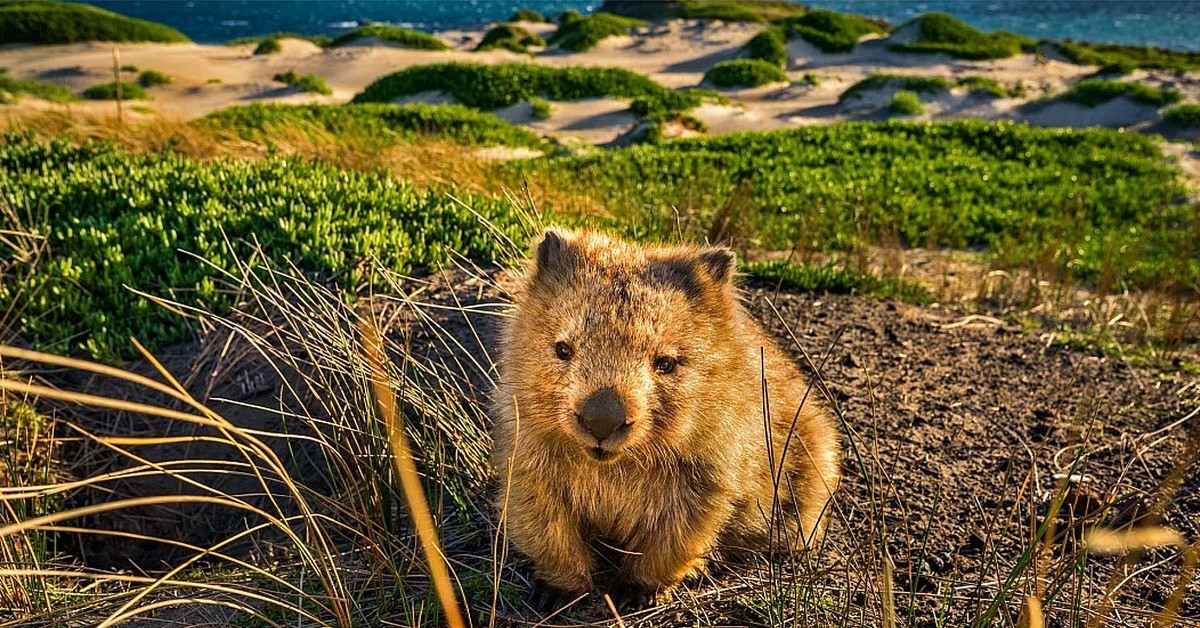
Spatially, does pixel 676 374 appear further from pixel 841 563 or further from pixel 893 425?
pixel 893 425

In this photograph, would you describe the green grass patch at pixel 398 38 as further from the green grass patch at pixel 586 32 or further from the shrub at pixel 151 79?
the shrub at pixel 151 79

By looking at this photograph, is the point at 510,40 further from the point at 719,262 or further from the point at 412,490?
the point at 412,490

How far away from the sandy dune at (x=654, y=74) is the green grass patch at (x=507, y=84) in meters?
0.60

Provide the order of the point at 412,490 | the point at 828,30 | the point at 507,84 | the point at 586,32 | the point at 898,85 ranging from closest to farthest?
the point at 412,490, the point at 507,84, the point at 898,85, the point at 828,30, the point at 586,32

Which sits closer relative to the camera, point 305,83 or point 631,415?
point 631,415

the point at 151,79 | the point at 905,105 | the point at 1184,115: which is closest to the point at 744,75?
the point at 905,105

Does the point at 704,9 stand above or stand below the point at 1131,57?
above

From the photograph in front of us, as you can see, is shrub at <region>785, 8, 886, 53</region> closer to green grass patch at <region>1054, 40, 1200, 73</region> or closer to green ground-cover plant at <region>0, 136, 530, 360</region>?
green grass patch at <region>1054, 40, 1200, 73</region>

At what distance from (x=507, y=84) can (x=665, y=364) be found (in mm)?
19697

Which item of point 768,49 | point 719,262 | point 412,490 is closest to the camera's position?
point 412,490

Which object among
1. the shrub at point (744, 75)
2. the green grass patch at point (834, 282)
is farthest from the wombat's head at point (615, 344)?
the shrub at point (744, 75)

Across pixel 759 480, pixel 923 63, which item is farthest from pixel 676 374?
pixel 923 63

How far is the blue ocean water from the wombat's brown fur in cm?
6374

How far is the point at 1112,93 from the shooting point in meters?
20.1
